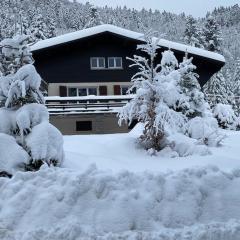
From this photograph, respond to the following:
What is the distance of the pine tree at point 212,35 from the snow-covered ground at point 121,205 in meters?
45.7

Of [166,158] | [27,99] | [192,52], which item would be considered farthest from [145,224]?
[192,52]

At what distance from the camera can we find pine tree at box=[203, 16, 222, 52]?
51.0 metres

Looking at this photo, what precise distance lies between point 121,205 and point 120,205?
0.04 ft

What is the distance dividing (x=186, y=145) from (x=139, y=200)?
8.68 meters

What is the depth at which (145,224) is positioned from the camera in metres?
5.90

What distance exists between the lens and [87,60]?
3081cm

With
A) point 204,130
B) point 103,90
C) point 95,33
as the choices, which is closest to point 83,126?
point 103,90

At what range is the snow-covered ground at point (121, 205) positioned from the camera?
18.5 ft

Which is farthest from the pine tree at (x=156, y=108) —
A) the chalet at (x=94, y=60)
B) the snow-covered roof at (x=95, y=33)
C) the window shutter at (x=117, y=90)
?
the window shutter at (x=117, y=90)

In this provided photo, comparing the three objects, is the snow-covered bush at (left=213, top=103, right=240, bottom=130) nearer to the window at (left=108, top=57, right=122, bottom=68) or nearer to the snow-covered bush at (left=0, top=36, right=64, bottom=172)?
the window at (left=108, top=57, right=122, bottom=68)

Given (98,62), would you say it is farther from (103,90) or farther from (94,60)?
(103,90)

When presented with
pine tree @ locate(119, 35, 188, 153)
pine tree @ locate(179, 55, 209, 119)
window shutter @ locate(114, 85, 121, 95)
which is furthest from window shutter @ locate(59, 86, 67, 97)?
pine tree @ locate(119, 35, 188, 153)

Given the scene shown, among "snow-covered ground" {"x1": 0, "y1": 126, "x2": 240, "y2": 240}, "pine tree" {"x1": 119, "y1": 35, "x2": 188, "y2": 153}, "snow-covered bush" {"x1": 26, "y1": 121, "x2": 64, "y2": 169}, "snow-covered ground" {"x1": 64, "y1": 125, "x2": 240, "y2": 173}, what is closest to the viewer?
"snow-covered ground" {"x1": 0, "y1": 126, "x2": 240, "y2": 240}

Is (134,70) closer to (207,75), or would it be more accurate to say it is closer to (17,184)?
(207,75)
